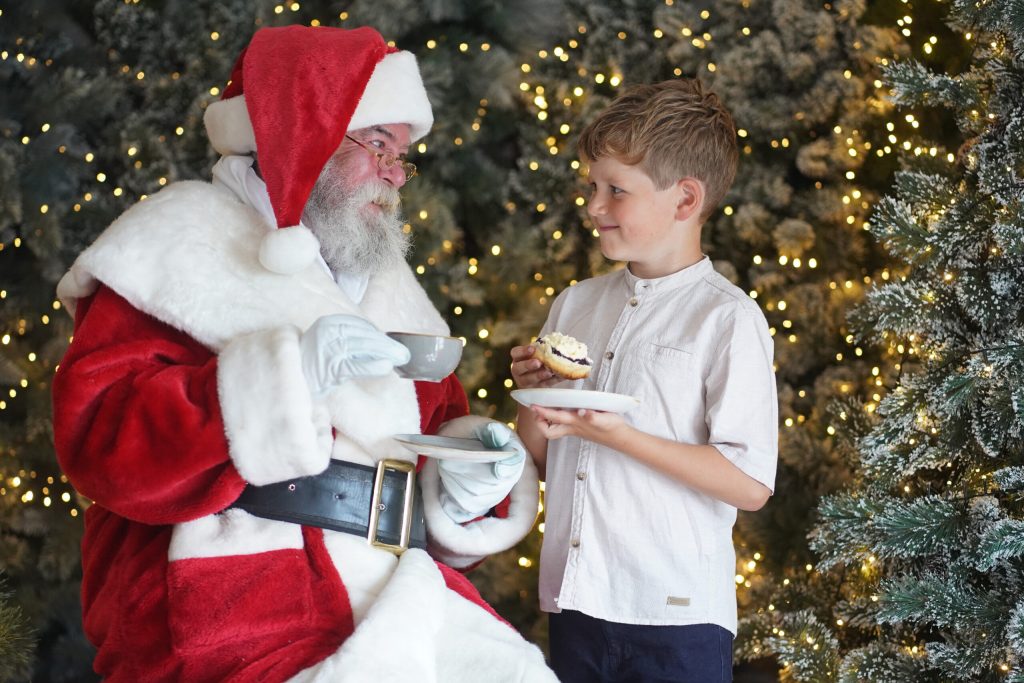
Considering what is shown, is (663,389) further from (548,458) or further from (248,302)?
Answer: (248,302)

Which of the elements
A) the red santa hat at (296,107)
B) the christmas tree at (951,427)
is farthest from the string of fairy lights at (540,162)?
the red santa hat at (296,107)

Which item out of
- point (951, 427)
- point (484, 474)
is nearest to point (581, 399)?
point (484, 474)

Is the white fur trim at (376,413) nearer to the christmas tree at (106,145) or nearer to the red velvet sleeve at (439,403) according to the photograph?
the red velvet sleeve at (439,403)

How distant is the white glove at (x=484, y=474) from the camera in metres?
1.93

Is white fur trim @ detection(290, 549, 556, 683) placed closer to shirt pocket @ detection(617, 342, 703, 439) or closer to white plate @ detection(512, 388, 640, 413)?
white plate @ detection(512, 388, 640, 413)

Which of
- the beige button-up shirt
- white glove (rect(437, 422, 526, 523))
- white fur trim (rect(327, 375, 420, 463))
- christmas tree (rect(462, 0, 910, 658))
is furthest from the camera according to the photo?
christmas tree (rect(462, 0, 910, 658))

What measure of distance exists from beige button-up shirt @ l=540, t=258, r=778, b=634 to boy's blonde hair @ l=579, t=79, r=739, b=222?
221 millimetres

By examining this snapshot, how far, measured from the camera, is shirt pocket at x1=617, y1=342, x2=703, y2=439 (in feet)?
6.83

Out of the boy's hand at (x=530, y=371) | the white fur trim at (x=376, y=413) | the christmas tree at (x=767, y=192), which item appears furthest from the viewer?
the christmas tree at (x=767, y=192)

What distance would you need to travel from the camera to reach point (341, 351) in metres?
1.62

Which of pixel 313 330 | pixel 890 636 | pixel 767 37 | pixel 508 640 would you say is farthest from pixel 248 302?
pixel 767 37

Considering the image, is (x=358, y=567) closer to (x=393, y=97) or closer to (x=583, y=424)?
(x=583, y=424)

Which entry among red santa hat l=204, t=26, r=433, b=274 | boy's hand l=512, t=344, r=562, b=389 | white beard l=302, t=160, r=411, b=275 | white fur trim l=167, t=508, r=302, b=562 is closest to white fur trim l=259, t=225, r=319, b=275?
red santa hat l=204, t=26, r=433, b=274

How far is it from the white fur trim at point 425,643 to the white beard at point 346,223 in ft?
1.97
